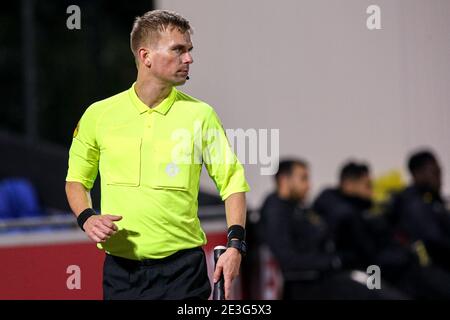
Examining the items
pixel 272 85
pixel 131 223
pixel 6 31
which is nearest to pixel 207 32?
pixel 131 223

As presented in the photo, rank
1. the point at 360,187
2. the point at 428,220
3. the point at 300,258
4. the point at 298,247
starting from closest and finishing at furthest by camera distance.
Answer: the point at 300,258 → the point at 298,247 → the point at 428,220 → the point at 360,187

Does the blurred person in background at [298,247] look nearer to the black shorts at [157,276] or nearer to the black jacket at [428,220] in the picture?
the black jacket at [428,220]

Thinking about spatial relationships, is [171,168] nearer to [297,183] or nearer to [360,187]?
[297,183]

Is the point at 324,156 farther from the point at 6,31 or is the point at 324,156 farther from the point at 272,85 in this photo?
the point at 6,31

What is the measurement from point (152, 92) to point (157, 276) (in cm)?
45

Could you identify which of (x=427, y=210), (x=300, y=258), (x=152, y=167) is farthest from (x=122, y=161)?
(x=427, y=210)

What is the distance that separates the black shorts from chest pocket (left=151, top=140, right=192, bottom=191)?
7.0 inches

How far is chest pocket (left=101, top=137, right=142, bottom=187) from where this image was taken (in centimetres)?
276

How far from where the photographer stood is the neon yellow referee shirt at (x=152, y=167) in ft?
9.07

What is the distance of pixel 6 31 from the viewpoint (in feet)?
42.1

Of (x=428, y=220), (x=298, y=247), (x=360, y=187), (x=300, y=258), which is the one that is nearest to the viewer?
(x=300, y=258)

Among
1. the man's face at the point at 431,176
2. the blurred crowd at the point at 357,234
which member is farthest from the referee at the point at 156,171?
the man's face at the point at 431,176

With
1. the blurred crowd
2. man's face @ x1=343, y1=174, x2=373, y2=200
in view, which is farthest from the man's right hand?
man's face @ x1=343, y1=174, x2=373, y2=200

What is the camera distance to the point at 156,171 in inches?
109
